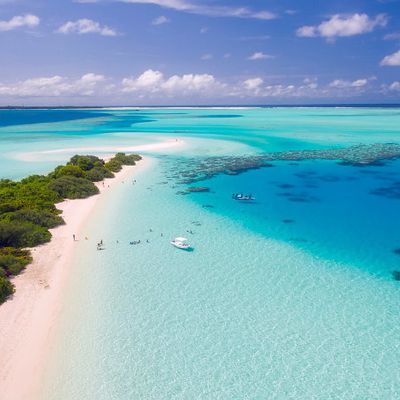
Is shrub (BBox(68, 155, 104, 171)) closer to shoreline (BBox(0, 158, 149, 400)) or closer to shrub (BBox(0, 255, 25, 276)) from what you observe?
shoreline (BBox(0, 158, 149, 400))

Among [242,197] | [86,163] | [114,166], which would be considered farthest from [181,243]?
[114,166]

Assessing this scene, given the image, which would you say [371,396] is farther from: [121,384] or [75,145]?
[75,145]

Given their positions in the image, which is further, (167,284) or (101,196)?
(101,196)

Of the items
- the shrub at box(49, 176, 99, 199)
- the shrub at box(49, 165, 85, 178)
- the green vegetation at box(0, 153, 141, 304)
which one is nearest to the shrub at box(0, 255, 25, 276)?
the green vegetation at box(0, 153, 141, 304)

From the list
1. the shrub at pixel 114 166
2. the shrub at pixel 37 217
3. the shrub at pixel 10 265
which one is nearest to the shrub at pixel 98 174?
the shrub at pixel 114 166

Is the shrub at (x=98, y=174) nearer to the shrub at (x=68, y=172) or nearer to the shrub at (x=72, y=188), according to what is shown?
the shrub at (x=68, y=172)

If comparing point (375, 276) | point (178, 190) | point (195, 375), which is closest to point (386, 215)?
point (375, 276)
